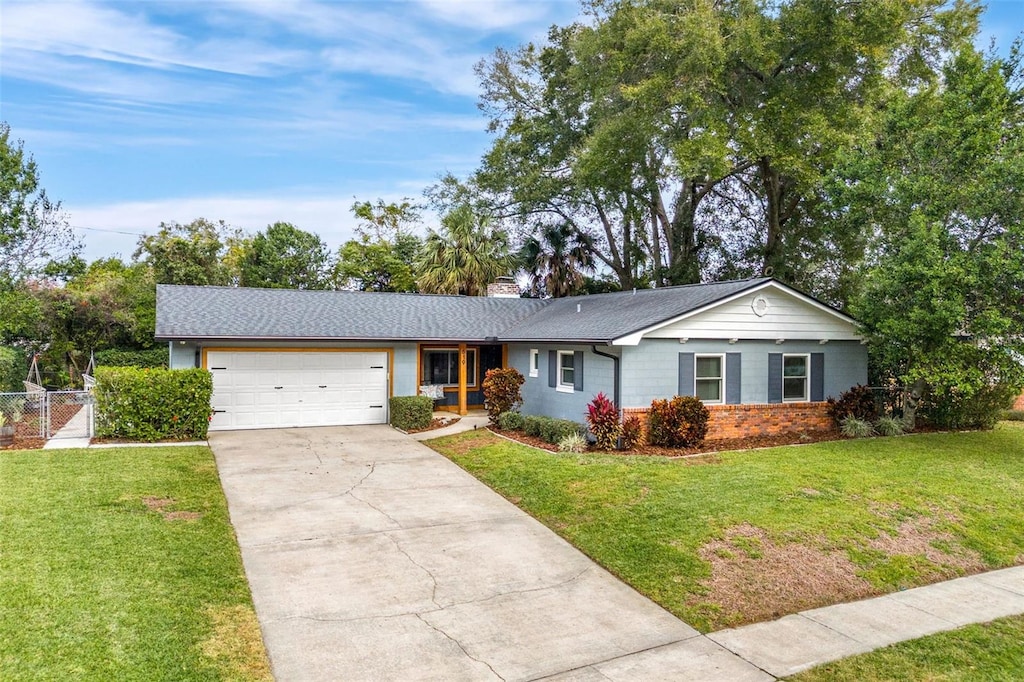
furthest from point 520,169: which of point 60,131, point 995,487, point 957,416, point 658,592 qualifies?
point 658,592

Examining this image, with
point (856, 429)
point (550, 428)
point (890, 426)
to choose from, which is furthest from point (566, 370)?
point (890, 426)

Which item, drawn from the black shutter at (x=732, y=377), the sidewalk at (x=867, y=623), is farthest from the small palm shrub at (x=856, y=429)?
the sidewalk at (x=867, y=623)

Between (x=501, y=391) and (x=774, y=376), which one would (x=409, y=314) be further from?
(x=774, y=376)

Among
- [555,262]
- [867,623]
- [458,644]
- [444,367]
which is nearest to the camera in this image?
[458,644]

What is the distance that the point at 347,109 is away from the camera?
834 inches

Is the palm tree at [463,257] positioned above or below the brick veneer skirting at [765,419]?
above

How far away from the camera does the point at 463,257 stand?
27656 millimetres

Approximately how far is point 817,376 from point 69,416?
19290 mm

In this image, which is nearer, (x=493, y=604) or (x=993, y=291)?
(x=493, y=604)

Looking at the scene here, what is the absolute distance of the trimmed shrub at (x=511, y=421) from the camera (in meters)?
15.3

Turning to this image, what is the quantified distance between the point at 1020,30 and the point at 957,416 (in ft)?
28.6

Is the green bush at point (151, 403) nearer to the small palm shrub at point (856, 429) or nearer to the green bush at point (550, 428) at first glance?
the green bush at point (550, 428)

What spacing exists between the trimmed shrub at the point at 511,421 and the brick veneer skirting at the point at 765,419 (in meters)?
3.22

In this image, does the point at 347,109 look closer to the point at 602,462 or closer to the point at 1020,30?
the point at 602,462
